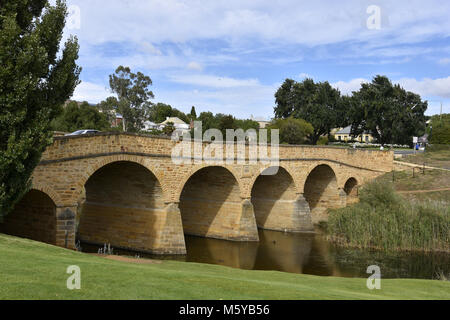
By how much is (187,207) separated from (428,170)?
2441 cm

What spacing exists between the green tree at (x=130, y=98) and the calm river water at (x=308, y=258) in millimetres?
28622

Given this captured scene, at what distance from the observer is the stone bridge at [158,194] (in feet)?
60.5

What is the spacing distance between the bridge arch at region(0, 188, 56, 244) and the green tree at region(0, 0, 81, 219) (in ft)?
16.3

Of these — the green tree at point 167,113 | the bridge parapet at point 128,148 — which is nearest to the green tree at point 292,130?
the bridge parapet at point 128,148

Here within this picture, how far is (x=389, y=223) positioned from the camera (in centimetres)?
2672

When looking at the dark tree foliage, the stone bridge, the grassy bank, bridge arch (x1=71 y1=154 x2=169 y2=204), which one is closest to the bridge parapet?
the stone bridge

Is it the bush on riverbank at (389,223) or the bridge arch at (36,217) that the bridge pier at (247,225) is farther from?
the bridge arch at (36,217)

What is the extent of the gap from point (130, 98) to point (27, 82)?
43159mm

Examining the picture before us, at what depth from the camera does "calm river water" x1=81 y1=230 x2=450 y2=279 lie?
2175 cm

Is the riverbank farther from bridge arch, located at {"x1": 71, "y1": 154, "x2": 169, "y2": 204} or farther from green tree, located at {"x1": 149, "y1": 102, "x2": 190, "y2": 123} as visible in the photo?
green tree, located at {"x1": 149, "y1": 102, "x2": 190, "y2": 123}

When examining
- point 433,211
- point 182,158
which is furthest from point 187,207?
point 433,211

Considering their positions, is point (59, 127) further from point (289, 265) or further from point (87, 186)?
point (289, 265)

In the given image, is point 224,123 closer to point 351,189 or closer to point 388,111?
point 351,189

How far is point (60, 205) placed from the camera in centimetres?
1823
